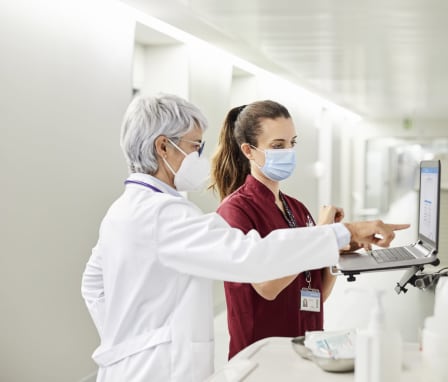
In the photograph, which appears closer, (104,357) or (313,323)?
(104,357)

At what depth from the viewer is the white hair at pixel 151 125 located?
1627 mm

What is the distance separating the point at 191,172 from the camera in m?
1.74

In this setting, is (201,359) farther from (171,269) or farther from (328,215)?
(328,215)

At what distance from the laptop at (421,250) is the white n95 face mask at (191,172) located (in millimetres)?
493

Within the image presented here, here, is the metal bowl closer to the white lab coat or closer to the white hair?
the white lab coat

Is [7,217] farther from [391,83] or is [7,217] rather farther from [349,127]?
[349,127]

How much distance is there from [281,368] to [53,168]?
2522 mm

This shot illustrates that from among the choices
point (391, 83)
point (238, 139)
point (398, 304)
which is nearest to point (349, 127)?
point (391, 83)

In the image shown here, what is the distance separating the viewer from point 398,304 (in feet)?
11.4

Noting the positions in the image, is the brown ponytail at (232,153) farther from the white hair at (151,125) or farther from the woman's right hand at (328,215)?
the white hair at (151,125)

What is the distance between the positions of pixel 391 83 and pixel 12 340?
6.48 metres

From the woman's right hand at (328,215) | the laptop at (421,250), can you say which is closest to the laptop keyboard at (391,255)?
the laptop at (421,250)

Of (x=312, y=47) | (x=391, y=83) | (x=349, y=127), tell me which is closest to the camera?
(x=312, y=47)

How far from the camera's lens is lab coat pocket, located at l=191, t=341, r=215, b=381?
1.55 meters
